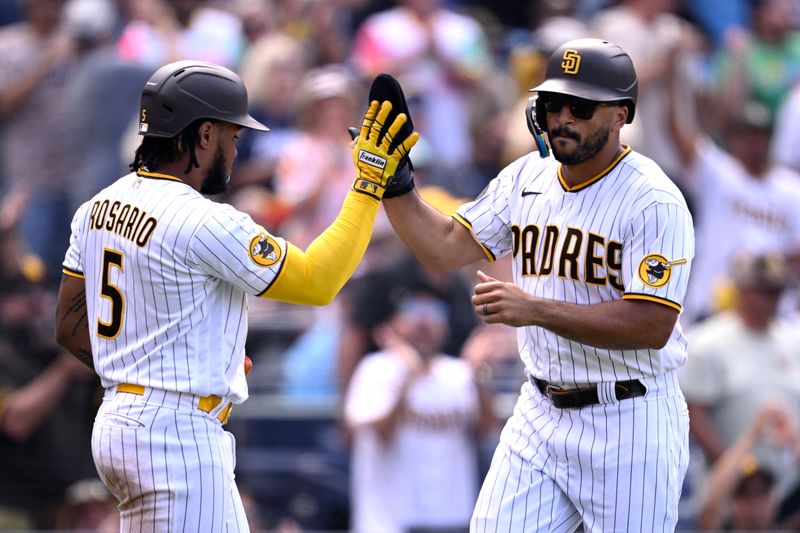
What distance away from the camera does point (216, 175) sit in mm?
4168

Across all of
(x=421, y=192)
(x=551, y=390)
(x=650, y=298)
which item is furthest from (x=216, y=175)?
(x=421, y=192)

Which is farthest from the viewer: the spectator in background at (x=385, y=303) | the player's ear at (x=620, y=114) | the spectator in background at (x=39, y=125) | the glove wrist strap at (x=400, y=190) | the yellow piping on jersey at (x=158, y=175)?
the spectator in background at (x=39, y=125)

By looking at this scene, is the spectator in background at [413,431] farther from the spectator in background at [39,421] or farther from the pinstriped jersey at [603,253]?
the pinstriped jersey at [603,253]

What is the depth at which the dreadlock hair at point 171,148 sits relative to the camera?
411 centimetres

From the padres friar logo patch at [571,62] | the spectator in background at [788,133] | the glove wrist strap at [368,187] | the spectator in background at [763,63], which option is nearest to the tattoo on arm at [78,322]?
the glove wrist strap at [368,187]

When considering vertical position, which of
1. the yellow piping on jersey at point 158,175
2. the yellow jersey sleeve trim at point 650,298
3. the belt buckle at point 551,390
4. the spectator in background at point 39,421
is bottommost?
the spectator in background at point 39,421

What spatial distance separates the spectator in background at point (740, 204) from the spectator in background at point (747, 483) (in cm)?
125

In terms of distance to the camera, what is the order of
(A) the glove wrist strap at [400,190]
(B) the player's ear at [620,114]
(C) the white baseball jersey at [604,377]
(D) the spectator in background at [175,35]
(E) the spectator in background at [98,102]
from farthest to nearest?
Answer: (D) the spectator in background at [175,35] → (E) the spectator in background at [98,102] → (A) the glove wrist strap at [400,190] → (B) the player's ear at [620,114] → (C) the white baseball jersey at [604,377]

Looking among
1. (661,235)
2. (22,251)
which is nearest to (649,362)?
(661,235)

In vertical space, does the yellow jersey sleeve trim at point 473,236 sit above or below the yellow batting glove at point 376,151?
below

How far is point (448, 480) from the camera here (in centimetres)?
723

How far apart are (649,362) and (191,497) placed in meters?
1.45

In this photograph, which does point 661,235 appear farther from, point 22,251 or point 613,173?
point 22,251

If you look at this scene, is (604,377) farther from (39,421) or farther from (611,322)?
(39,421)
